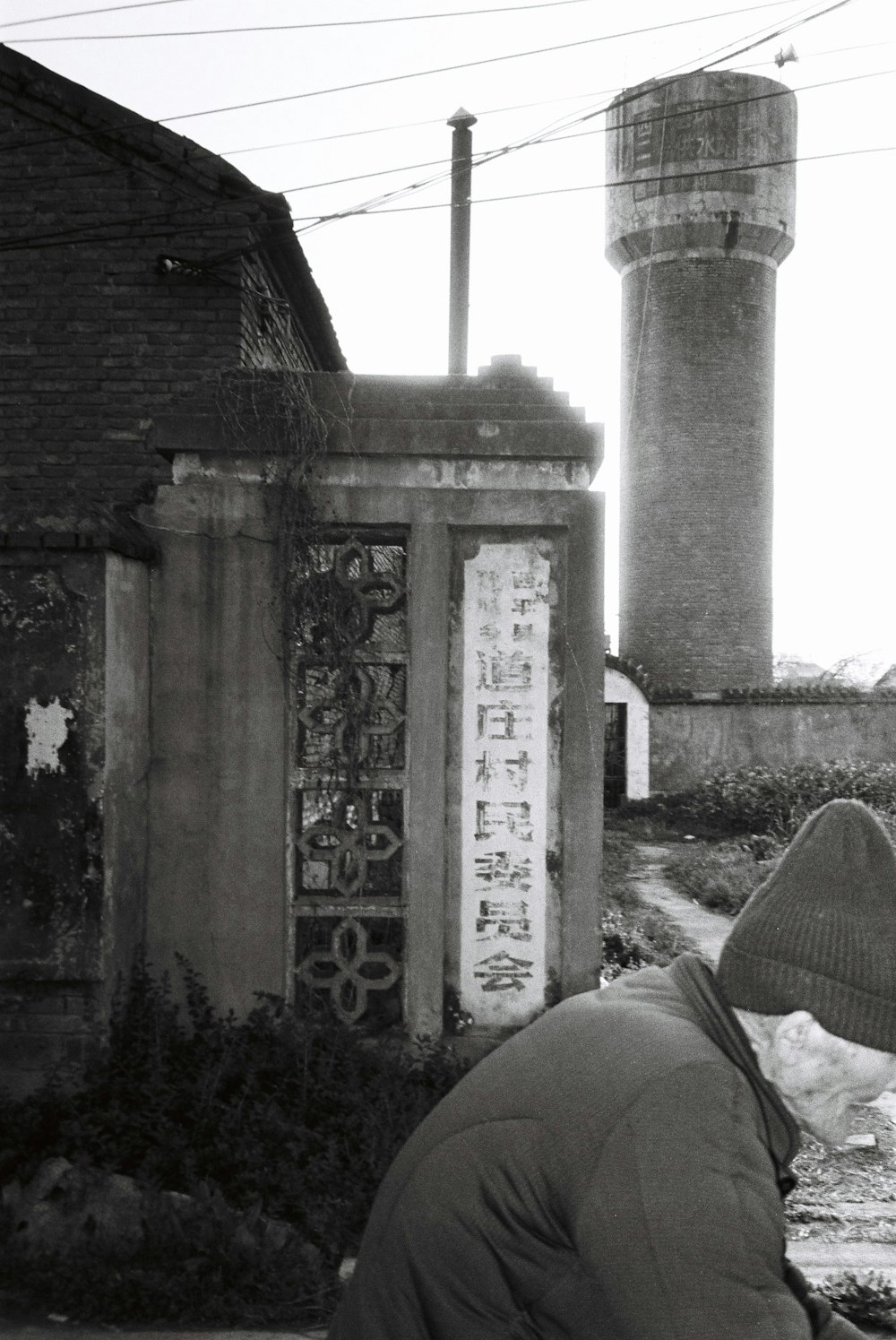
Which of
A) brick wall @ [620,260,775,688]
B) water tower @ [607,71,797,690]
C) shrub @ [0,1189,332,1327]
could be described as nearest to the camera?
shrub @ [0,1189,332,1327]

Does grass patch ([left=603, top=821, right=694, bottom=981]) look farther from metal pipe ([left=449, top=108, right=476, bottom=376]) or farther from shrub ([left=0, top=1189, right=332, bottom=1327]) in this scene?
metal pipe ([left=449, top=108, right=476, bottom=376])

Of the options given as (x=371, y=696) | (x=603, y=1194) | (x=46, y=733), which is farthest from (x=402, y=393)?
(x=603, y=1194)

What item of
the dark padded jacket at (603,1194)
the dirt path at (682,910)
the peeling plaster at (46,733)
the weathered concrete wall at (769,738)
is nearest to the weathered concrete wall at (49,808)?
the peeling plaster at (46,733)

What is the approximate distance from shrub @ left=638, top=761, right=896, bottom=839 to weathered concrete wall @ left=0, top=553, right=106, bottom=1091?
13.4 m

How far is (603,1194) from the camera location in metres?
1.37

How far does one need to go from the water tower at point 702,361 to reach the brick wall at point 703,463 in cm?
3

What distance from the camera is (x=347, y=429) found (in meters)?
5.46

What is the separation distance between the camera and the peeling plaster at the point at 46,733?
488 centimetres

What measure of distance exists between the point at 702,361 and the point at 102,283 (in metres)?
16.6

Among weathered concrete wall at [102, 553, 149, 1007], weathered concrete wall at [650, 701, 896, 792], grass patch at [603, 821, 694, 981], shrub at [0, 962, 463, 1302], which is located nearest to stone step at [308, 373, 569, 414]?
weathered concrete wall at [102, 553, 149, 1007]

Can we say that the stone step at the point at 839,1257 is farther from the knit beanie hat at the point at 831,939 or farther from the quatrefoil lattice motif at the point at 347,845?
the knit beanie hat at the point at 831,939

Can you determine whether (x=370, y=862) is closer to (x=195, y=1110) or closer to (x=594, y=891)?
(x=594, y=891)

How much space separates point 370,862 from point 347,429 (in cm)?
204

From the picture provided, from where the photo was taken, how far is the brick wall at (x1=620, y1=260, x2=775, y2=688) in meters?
22.5
